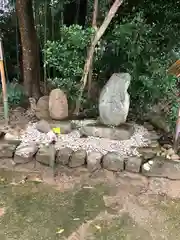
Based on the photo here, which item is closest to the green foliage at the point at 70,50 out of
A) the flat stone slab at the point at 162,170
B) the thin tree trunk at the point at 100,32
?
the thin tree trunk at the point at 100,32

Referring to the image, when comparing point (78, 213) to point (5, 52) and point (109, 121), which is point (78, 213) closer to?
point (109, 121)

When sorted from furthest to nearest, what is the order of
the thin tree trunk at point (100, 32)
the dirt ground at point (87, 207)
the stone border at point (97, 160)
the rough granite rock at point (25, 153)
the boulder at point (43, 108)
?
the boulder at point (43, 108) → the rough granite rock at point (25, 153) → the stone border at point (97, 160) → the thin tree trunk at point (100, 32) → the dirt ground at point (87, 207)

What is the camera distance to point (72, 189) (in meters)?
2.71

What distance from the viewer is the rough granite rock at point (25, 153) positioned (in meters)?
2.89

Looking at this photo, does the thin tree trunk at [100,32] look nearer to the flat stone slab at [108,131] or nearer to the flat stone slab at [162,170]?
the flat stone slab at [108,131]

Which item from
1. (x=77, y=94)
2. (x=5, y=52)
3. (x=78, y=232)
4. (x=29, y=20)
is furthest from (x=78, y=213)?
(x=5, y=52)

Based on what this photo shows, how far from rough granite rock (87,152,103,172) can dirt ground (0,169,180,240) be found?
62mm

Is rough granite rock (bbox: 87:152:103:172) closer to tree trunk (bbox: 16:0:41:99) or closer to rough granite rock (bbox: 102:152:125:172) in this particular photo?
rough granite rock (bbox: 102:152:125:172)

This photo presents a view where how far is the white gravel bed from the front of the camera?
2930 mm

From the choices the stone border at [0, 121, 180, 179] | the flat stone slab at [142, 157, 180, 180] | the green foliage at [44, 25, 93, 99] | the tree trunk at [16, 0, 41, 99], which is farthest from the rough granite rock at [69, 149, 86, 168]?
the tree trunk at [16, 0, 41, 99]

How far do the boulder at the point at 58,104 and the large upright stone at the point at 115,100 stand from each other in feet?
1.14

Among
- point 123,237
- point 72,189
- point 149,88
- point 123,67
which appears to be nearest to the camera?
point 123,237

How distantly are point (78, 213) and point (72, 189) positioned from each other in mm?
300

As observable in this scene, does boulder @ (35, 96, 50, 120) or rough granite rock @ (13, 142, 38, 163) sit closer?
rough granite rock @ (13, 142, 38, 163)
